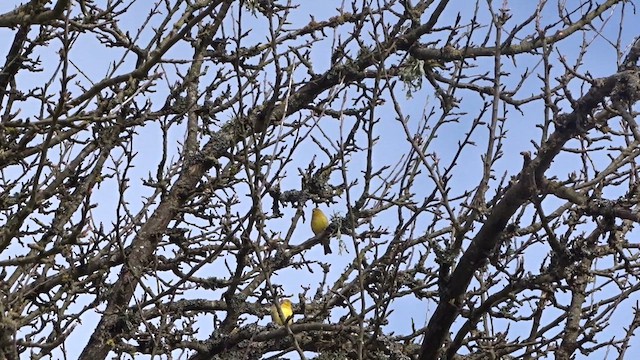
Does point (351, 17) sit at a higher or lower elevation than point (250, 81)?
higher

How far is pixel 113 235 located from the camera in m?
5.66

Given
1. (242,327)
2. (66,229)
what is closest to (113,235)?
(66,229)

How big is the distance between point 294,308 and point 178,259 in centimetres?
134


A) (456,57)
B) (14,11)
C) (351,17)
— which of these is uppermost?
(351,17)

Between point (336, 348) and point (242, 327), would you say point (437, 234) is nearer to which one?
point (336, 348)

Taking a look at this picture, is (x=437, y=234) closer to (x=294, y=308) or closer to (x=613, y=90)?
(x=294, y=308)

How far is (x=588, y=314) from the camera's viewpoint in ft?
17.1

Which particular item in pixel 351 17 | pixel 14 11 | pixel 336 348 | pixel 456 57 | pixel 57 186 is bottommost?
pixel 336 348

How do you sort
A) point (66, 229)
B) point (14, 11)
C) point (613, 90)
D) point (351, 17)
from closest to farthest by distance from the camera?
point (613, 90) → point (14, 11) → point (66, 229) → point (351, 17)

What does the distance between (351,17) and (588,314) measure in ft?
9.63

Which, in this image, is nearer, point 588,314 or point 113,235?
point 588,314

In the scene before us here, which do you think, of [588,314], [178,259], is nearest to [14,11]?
[178,259]

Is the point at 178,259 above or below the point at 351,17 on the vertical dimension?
below

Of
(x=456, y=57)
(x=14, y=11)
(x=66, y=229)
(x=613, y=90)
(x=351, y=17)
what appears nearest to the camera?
(x=613, y=90)
